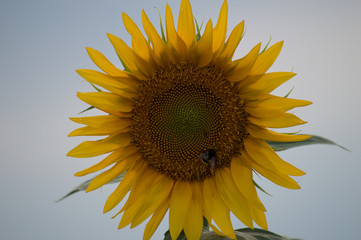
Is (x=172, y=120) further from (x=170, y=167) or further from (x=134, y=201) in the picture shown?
(x=134, y=201)

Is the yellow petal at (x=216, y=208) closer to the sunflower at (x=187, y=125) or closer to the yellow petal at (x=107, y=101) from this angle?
the sunflower at (x=187, y=125)

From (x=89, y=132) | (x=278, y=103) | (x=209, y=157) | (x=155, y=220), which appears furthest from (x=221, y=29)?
(x=155, y=220)

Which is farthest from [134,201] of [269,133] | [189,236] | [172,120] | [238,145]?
[269,133]

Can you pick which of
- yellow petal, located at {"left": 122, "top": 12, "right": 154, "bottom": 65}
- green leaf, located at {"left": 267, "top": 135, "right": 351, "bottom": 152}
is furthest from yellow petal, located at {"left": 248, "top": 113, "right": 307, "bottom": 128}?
yellow petal, located at {"left": 122, "top": 12, "right": 154, "bottom": 65}

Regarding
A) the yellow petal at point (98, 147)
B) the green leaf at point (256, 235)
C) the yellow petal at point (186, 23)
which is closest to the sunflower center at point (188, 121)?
the yellow petal at point (98, 147)

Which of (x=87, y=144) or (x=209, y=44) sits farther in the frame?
(x=87, y=144)

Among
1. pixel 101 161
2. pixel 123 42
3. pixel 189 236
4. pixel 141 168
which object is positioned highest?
pixel 123 42
